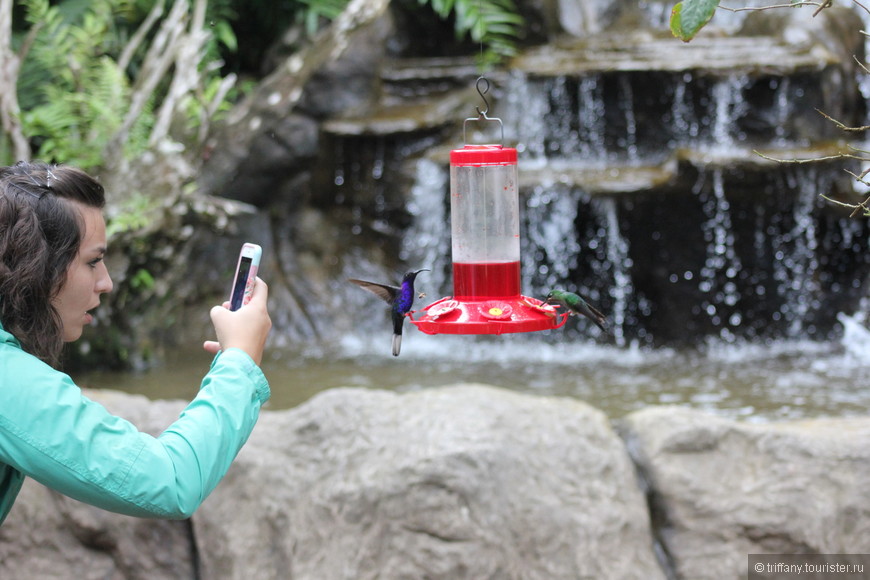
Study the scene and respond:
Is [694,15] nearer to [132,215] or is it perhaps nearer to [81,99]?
[132,215]

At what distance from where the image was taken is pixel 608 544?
10.1 feet

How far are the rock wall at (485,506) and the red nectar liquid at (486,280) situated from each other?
1.02 meters

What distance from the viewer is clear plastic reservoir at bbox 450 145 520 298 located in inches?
86.3

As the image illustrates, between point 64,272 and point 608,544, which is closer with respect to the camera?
point 64,272

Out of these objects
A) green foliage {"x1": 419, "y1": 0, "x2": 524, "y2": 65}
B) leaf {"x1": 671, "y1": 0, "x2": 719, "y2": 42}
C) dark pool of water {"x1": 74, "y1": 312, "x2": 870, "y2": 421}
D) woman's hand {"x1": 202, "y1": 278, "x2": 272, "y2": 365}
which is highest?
green foliage {"x1": 419, "y1": 0, "x2": 524, "y2": 65}

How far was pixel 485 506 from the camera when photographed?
303 cm

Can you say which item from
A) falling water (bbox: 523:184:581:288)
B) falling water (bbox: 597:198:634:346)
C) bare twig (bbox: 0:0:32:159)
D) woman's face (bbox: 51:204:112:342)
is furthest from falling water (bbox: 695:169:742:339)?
woman's face (bbox: 51:204:112:342)

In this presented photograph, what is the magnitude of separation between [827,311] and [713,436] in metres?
4.29

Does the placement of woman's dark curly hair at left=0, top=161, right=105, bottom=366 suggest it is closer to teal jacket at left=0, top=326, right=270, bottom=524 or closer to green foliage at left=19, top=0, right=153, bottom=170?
teal jacket at left=0, top=326, right=270, bottom=524

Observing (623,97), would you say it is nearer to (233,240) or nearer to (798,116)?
(798,116)

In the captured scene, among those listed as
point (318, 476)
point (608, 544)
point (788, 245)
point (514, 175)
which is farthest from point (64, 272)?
point (788, 245)

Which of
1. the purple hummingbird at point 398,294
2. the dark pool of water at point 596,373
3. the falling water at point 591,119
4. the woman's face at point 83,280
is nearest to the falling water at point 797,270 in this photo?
the dark pool of water at point 596,373

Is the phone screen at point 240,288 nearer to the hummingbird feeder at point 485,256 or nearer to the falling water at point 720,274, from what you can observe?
the hummingbird feeder at point 485,256

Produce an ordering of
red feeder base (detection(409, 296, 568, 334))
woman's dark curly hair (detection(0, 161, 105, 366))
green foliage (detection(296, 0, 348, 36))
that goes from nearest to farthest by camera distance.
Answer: woman's dark curly hair (detection(0, 161, 105, 366)) → red feeder base (detection(409, 296, 568, 334)) → green foliage (detection(296, 0, 348, 36))
